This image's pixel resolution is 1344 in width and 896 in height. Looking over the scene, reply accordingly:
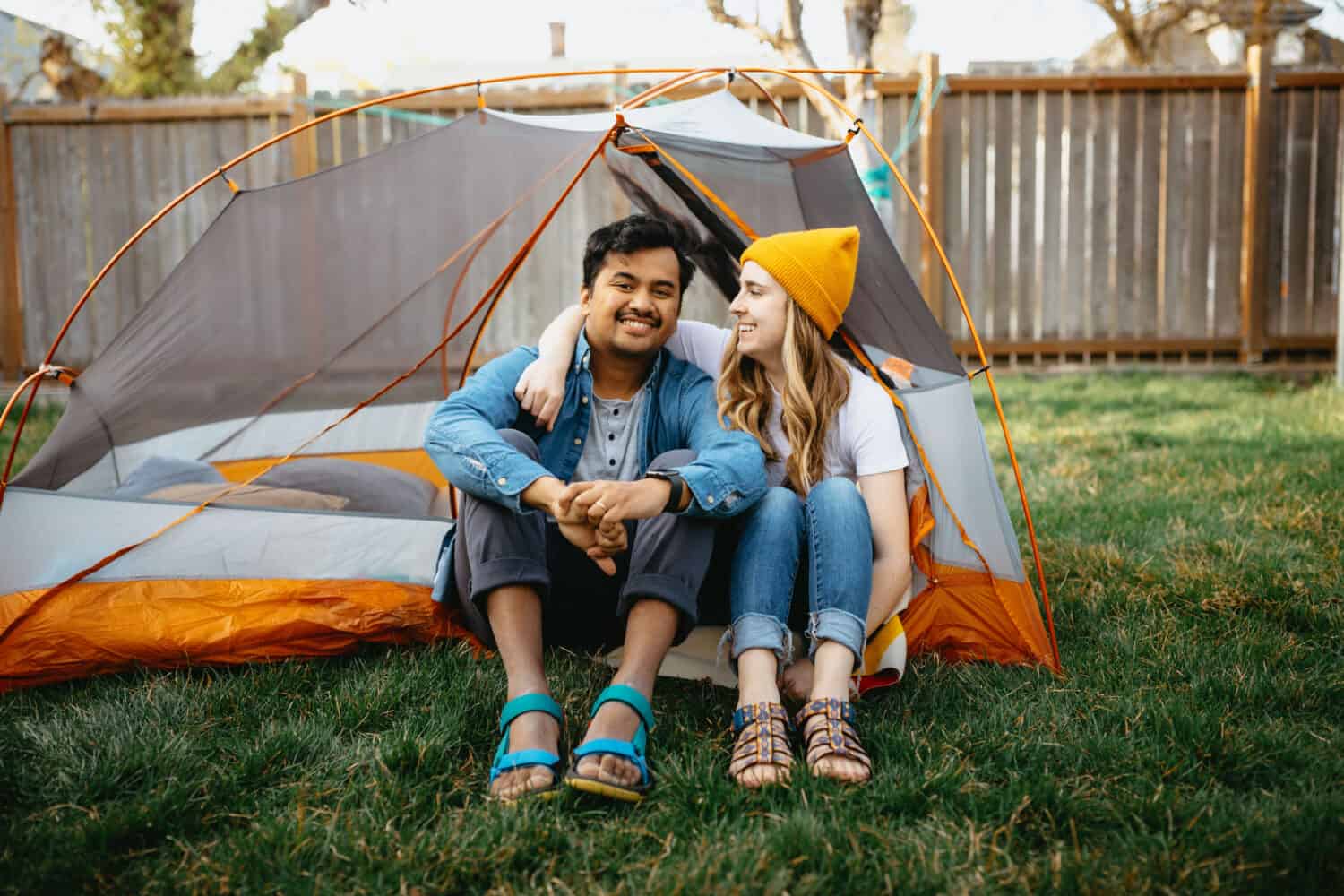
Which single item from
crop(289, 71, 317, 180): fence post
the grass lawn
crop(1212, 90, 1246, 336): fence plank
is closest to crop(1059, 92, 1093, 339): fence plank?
crop(1212, 90, 1246, 336): fence plank

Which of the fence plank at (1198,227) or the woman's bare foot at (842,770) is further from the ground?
the fence plank at (1198,227)

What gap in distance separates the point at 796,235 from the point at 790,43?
3099 millimetres

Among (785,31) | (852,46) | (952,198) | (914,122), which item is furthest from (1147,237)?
(785,31)

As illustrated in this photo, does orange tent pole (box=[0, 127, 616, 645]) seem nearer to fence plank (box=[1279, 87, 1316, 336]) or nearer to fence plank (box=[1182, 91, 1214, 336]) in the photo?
fence plank (box=[1182, 91, 1214, 336])

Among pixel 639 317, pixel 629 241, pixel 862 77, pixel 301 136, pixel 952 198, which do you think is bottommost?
pixel 639 317

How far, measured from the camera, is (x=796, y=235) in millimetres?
2117

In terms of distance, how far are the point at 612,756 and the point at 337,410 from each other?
49.8 inches

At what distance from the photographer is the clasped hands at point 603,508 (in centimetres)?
174

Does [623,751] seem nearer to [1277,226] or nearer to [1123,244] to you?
[1123,244]

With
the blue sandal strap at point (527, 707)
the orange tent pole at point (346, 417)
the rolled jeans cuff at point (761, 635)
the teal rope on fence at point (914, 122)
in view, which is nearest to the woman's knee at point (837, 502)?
the rolled jeans cuff at point (761, 635)

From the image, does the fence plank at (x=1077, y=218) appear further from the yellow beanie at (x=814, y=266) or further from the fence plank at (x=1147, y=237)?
the yellow beanie at (x=814, y=266)

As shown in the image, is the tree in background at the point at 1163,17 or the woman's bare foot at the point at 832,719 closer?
the woman's bare foot at the point at 832,719

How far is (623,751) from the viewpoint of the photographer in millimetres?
1624

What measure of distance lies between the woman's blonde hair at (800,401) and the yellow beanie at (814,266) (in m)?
0.03
